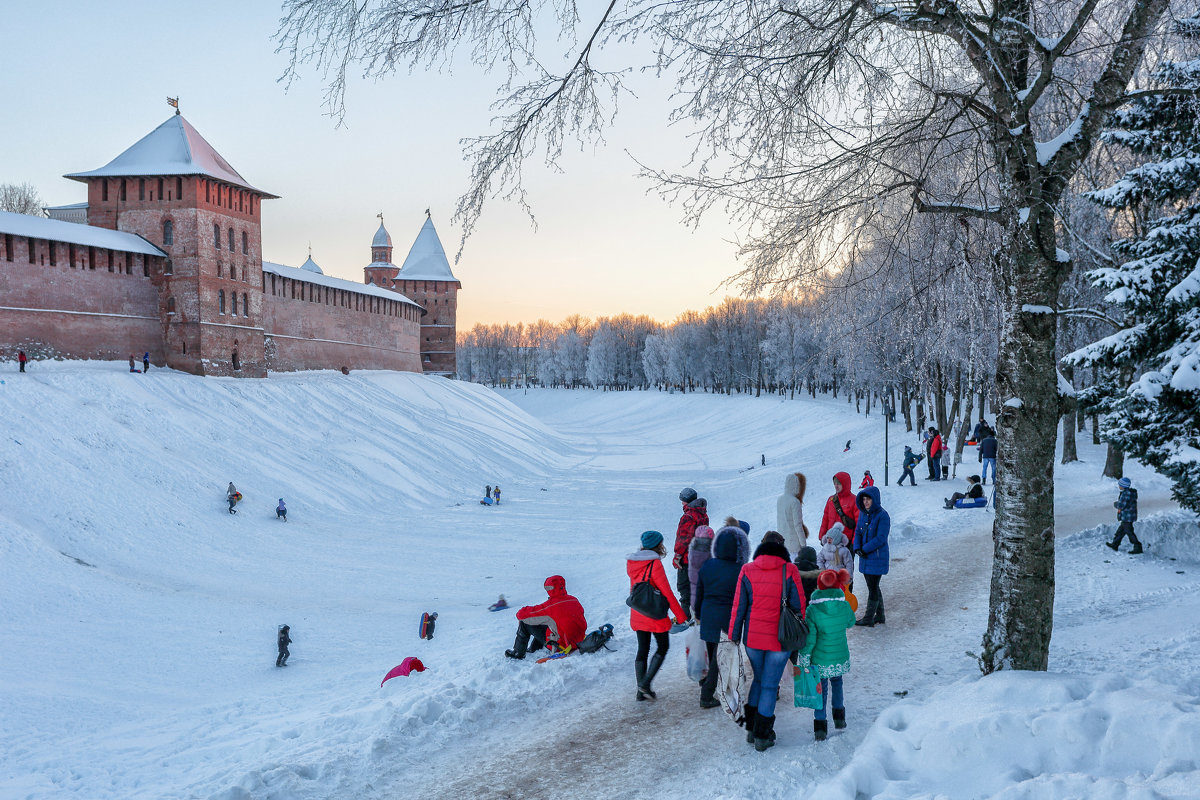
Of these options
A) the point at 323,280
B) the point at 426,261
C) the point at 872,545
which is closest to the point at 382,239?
the point at 426,261

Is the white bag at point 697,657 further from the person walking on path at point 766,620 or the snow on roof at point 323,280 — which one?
the snow on roof at point 323,280

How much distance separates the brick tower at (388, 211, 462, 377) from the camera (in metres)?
55.1

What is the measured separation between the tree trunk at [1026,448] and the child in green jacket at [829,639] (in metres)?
1.06

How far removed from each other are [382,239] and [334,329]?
2360cm

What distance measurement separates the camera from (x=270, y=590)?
1402 centimetres

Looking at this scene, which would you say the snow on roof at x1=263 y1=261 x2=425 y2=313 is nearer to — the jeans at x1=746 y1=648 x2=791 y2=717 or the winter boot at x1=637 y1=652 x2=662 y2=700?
the winter boot at x1=637 y1=652 x2=662 y2=700

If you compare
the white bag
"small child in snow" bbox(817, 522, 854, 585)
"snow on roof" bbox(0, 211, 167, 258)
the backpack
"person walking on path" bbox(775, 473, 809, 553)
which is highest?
"snow on roof" bbox(0, 211, 167, 258)

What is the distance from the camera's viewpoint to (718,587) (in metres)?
5.08

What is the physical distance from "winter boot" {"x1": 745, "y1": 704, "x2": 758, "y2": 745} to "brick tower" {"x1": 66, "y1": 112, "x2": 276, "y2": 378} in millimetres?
28220


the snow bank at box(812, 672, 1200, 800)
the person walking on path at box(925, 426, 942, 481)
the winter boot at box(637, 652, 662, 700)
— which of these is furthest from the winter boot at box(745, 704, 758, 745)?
the person walking on path at box(925, 426, 942, 481)

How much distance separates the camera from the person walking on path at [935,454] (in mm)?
16922

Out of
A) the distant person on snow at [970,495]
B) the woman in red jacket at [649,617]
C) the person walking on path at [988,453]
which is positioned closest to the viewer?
the woman in red jacket at [649,617]


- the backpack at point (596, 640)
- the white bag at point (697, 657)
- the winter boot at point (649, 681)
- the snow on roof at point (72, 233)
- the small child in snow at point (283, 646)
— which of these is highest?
the snow on roof at point (72, 233)

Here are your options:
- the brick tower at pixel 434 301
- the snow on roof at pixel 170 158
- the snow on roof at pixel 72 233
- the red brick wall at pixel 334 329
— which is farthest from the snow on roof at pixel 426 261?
the snow on roof at pixel 72 233
